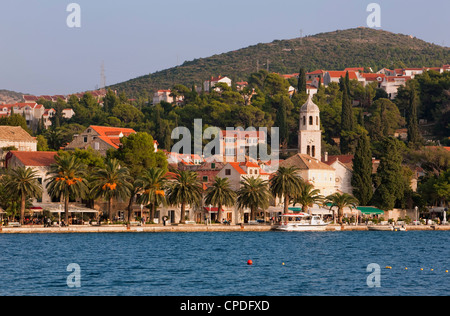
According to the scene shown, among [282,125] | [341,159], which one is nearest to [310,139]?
[341,159]

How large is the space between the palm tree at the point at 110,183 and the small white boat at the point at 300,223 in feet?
55.3

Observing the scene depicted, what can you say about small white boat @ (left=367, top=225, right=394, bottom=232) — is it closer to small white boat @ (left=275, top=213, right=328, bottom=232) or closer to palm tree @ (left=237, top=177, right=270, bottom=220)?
small white boat @ (left=275, top=213, right=328, bottom=232)

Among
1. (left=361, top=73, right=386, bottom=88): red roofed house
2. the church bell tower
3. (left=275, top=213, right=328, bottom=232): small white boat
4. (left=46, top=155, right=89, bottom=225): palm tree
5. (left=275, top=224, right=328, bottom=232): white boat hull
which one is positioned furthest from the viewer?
(left=361, top=73, right=386, bottom=88): red roofed house

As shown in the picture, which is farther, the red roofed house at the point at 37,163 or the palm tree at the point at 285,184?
the red roofed house at the point at 37,163

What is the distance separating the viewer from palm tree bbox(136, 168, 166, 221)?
3260 inches

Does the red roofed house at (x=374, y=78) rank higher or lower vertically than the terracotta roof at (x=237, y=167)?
higher

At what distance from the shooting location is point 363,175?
10200cm

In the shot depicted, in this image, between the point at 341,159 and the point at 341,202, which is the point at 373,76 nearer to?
the point at 341,159

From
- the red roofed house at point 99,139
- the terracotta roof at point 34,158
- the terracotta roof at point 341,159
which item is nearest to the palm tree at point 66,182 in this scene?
the terracotta roof at point 34,158

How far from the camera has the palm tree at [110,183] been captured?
81.2m

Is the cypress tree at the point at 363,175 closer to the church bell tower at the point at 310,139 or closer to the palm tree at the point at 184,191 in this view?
the church bell tower at the point at 310,139

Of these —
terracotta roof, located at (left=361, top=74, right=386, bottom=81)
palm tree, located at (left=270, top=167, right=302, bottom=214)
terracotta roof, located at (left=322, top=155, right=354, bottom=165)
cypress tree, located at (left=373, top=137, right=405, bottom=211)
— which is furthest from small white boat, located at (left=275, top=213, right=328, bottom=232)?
terracotta roof, located at (left=361, top=74, right=386, bottom=81)

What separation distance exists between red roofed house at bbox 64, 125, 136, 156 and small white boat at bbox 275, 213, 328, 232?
29078mm

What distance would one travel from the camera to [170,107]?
16400cm
